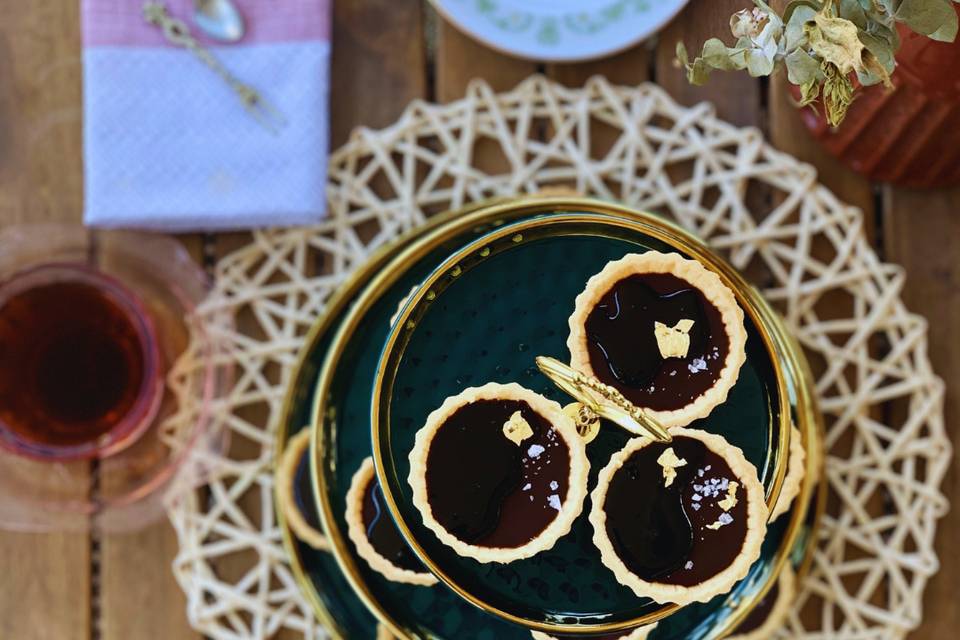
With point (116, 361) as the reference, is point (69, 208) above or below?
above

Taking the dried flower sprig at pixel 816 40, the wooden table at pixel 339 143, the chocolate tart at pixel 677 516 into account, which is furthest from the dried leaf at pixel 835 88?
the wooden table at pixel 339 143

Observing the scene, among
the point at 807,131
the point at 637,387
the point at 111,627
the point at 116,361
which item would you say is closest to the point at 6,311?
the point at 116,361

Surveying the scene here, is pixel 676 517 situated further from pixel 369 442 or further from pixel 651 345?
pixel 369 442

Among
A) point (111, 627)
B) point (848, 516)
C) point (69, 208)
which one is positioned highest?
point (69, 208)

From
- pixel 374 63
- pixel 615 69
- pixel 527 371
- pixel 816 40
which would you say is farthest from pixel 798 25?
pixel 374 63

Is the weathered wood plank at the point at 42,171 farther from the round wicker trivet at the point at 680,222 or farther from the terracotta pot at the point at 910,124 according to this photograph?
the terracotta pot at the point at 910,124

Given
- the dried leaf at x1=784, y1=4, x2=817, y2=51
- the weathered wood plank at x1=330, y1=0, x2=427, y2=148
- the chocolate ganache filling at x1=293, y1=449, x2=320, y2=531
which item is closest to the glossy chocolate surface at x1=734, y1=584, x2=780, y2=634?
the chocolate ganache filling at x1=293, y1=449, x2=320, y2=531

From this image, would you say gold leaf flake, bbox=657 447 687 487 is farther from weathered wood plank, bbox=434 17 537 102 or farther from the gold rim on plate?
weathered wood plank, bbox=434 17 537 102

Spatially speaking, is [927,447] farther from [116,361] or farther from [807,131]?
[116,361]
